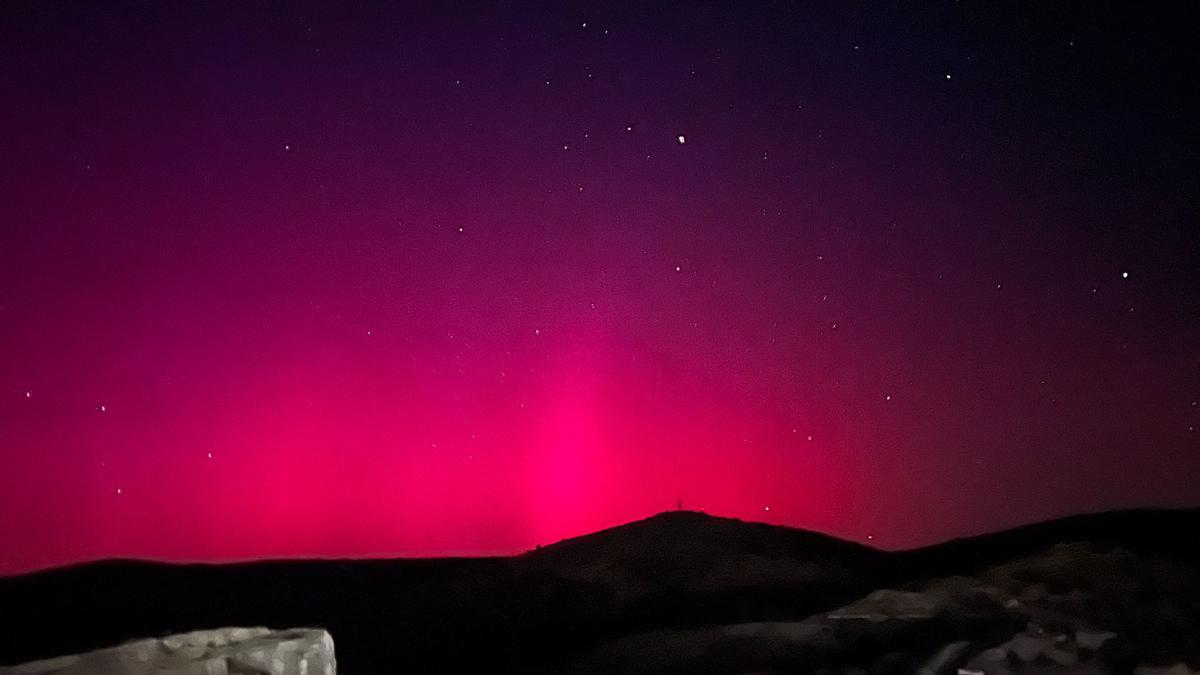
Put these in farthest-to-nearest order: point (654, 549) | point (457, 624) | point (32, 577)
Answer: point (654, 549) < point (32, 577) < point (457, 624)

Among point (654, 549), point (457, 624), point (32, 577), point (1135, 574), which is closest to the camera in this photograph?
point (1135, 574)

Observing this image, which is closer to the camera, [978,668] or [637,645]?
[978,668]

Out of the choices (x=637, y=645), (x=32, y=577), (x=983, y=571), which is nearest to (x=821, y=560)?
(x=983, y=571)

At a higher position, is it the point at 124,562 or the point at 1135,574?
the point at 124,562

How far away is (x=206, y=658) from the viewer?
14.2 feet

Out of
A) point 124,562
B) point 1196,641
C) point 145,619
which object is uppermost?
point 124,562

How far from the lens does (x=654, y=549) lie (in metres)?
10.7

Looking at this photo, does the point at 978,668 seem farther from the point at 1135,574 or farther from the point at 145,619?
the point at 145,619

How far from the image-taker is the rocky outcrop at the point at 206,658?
411 centimetres

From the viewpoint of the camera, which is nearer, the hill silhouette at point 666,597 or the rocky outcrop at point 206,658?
the rocky outcrop at point 206,658

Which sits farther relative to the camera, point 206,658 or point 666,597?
point 666,597

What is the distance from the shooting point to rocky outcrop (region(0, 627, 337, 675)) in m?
4.11

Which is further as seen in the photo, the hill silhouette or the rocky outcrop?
the hill silhouette

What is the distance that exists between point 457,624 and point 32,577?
4766 millimetres
